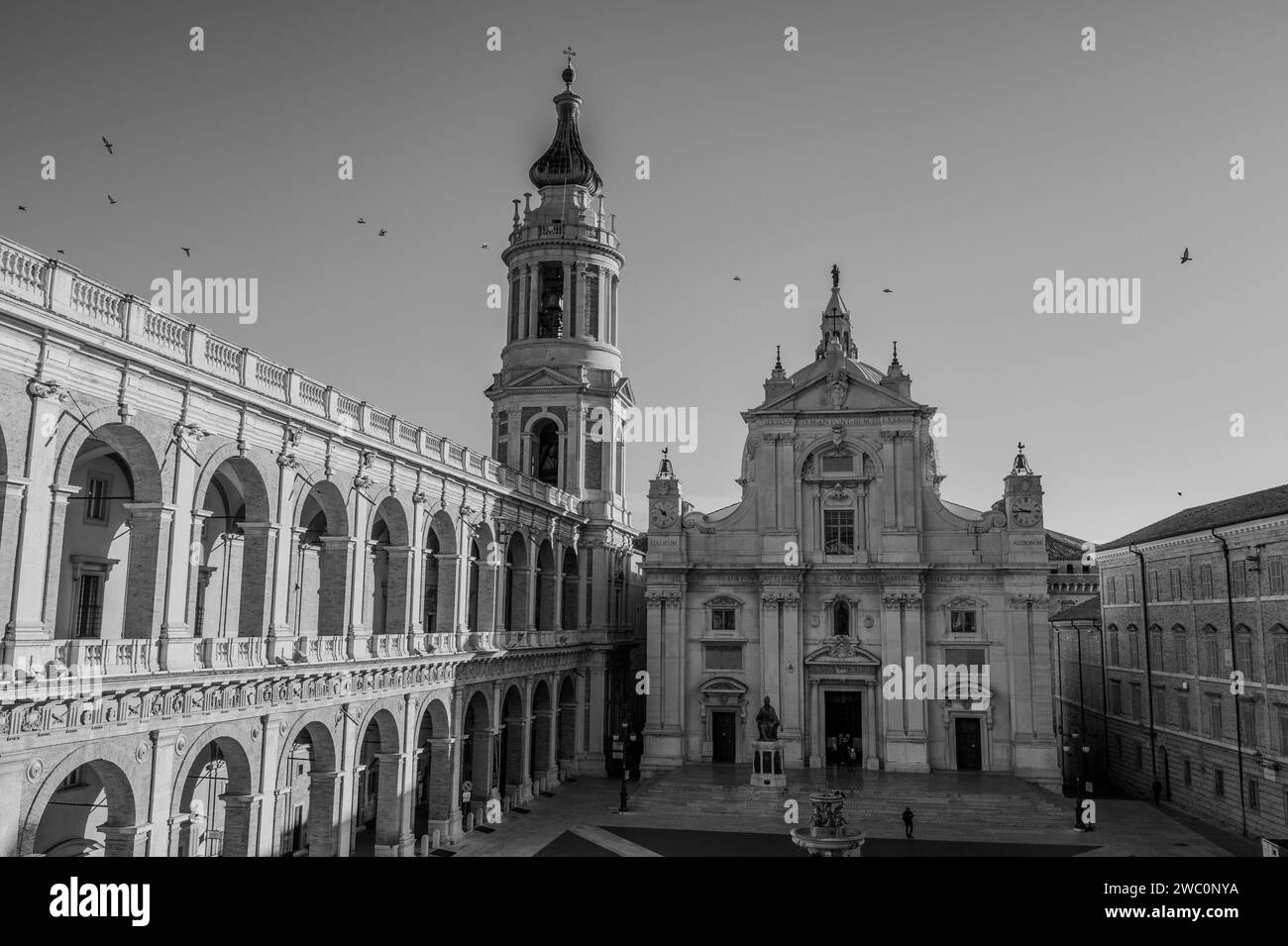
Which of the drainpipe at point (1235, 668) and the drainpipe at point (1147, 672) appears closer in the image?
the drainpipe at point (1235, 668)

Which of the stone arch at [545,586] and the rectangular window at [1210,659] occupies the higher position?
the stone arch at [545,586]

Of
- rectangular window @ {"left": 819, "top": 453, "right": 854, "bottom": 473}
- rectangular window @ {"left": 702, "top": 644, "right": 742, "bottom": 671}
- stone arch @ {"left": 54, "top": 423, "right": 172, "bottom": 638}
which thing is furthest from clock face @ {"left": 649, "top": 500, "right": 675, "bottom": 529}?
stone arch @ {"left": 54, "top": 423, "right": 172, "bottom": 638}

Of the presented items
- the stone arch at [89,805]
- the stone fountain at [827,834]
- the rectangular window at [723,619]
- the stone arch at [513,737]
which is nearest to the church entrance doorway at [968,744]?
the rectangular window at [723,619]

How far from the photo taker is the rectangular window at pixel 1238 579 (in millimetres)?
40250

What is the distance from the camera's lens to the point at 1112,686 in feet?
179

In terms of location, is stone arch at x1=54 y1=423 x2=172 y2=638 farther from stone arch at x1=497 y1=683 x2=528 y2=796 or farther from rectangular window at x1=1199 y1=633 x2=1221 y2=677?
rectangular window at x1=1199 y1=633 x2=1221 y2=677

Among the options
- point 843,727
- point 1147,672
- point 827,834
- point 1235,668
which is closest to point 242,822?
point 827,834

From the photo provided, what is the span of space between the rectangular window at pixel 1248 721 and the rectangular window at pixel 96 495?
40.0m

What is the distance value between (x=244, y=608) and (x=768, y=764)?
25.7 meters

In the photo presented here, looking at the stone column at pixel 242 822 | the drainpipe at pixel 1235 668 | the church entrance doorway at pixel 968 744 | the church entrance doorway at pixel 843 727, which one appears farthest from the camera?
the church entrance doorway at pixel 843 727

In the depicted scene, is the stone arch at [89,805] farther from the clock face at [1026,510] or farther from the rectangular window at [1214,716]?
the clock face at [1026,510]

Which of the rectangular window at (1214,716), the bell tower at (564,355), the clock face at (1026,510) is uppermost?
the bell tower at (564,355)
